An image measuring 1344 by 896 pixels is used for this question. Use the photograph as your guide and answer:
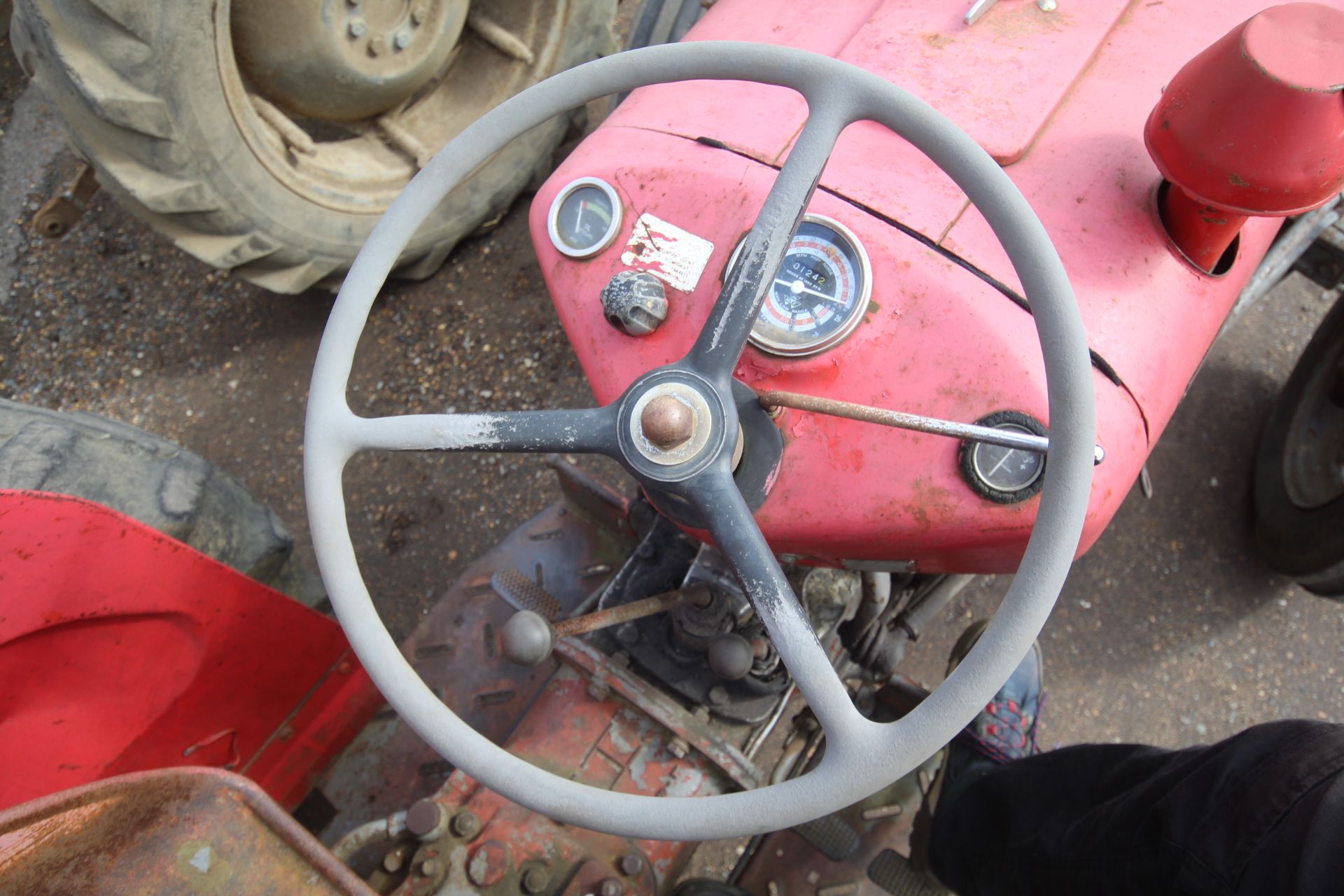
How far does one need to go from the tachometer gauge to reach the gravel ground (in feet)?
3.58

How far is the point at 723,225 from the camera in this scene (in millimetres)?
1045

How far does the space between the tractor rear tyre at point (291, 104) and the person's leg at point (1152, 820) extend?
1.70 meters

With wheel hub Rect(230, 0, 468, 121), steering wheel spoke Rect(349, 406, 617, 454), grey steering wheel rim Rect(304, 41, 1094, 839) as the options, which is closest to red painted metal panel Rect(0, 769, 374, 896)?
grey steering wheel rim Rect(304, 41, 1094, 839)

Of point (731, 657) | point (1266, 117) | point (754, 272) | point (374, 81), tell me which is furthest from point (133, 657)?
point (1266, 117)

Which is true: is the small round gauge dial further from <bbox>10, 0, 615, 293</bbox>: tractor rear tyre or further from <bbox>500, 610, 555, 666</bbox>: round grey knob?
<bbox>10, 0, 615, 293</bbox>: tractor rear tyre

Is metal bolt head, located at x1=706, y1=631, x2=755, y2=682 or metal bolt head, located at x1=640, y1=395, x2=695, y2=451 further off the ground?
metal bolt head, located at x1=640, y1=395, x2=695, y2=451

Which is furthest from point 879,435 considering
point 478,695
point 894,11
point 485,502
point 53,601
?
point 485,502

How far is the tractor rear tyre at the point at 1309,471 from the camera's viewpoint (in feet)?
5.59

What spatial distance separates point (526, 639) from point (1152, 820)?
2.62 ft

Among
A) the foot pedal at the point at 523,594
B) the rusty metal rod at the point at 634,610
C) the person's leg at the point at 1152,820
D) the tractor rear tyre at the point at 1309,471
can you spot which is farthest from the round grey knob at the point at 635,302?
the tractor rear tyre at the point at 1309,471

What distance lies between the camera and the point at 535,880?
1124 mm

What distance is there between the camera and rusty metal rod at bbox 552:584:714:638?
3.64 ft

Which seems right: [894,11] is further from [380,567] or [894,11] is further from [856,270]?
[380,567]

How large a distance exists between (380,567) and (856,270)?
140 centimetres
